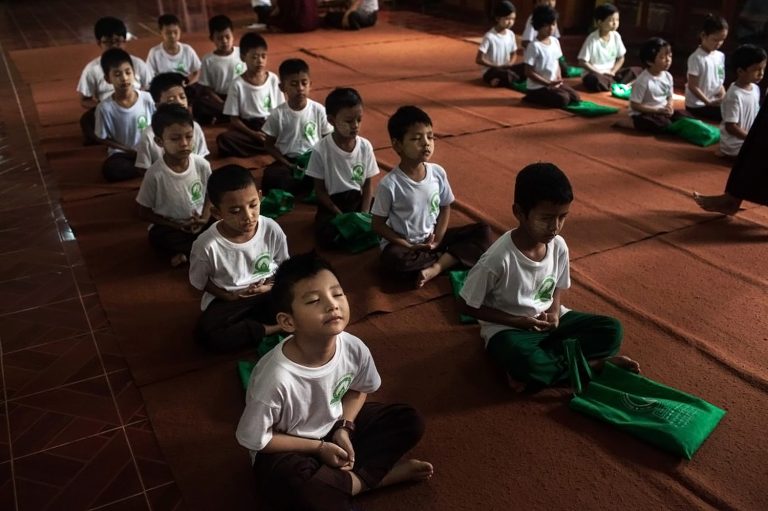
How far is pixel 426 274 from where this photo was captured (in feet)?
10.0

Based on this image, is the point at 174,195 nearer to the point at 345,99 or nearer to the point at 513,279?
the point at 345,99

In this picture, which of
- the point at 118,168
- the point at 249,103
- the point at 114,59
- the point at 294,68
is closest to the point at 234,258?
the point at 294,68

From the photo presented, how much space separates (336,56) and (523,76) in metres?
2.26

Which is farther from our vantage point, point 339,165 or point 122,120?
point 122,120

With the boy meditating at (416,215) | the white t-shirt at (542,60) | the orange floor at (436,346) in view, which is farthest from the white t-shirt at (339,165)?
the white t-shirt at (542,60)

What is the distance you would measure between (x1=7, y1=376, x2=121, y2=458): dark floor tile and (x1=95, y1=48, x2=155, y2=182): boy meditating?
2.08 m

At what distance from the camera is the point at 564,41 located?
8188 millimetres

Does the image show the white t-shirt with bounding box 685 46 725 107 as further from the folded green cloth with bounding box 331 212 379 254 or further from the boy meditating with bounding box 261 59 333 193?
the folded green cloth with bounding box 331 212 379 254

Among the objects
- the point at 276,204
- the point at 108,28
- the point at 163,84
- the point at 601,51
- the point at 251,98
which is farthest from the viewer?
the point at 601,51

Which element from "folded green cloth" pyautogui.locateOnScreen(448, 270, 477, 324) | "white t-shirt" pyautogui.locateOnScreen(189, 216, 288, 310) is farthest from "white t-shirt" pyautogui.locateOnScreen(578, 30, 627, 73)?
"white t-shirt" pyautogui.locateOnScreen(189, 216, 288, 310)

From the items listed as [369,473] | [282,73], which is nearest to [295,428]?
[369,473]

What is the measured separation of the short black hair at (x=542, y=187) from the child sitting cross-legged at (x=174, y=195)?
1.64 meters

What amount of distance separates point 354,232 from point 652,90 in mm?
2793

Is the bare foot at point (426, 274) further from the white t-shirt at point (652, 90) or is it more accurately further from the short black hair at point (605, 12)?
the short black hair at point (605, 12)
